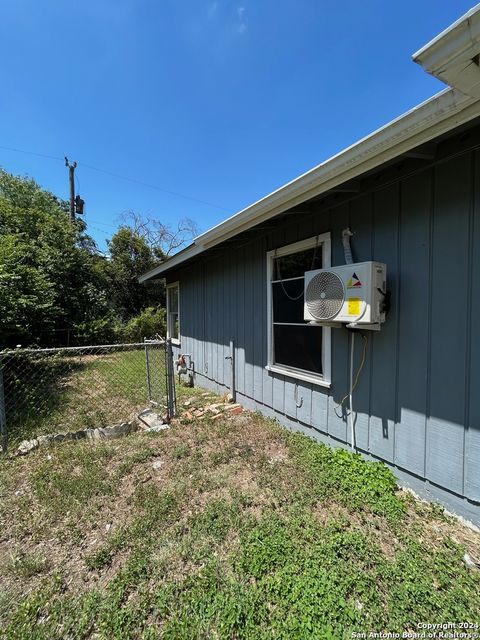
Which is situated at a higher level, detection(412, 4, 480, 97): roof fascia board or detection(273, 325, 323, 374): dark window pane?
detection(412, 4, 480, 97): roof fascia board

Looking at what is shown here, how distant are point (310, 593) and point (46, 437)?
10.4 ft

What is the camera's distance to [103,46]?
5918 mm

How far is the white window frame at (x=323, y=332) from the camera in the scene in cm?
291

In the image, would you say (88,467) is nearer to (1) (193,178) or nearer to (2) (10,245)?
(2) (10,245)

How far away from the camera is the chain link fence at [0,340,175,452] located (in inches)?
136

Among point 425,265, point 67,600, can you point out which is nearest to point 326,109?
point 425,265

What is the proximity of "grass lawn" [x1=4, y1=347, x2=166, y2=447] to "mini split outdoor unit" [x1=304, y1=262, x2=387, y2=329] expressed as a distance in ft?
10.2

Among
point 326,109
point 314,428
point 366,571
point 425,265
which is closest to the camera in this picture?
point 366,571

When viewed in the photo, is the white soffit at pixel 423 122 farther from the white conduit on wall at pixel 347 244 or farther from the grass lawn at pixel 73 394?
the grass lawn at pixel 73 394

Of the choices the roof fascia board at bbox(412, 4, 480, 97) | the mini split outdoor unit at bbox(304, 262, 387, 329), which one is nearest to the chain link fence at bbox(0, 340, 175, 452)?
the mini split outdoor unit at bbox(304, 262, 387, 329)

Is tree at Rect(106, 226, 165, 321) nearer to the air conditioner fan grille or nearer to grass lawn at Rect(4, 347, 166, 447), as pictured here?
grass lawn at Rect(4, 347, 166, 447)

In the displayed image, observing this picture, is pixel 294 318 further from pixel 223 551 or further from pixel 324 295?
pixel 223 551

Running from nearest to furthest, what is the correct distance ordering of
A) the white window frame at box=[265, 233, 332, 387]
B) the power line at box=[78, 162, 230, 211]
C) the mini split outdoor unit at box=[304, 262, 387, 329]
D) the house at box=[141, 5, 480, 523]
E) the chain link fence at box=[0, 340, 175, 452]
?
1. the house at box=[141, 5, 480, 523]
2. the mini split outdoor unit at box=[304, 262, 387, 329]
3. the white window frame at box=[265, 233, 332, 387]
4. the chain link fence at box=[0, 340, 175, 452]
5. the power line at box=[78, 162, 230, 211]

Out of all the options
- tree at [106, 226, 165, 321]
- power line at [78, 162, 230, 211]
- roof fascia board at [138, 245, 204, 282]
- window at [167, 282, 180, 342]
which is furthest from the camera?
power line at [78, 162, 230, 211]
